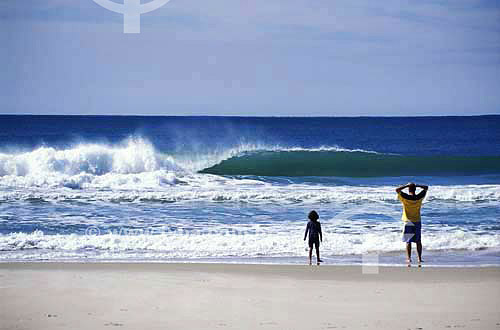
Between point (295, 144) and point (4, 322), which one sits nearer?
point (4, 322)

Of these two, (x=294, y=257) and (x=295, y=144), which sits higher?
(x=295, y=144)

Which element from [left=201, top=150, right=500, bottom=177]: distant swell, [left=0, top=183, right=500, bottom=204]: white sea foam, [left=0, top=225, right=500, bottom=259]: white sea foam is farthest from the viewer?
[left=201, top=150, right=500, bottom=177]: distant swell

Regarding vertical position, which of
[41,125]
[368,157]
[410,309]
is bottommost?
[410,309]

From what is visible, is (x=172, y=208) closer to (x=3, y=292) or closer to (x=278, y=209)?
(x=278, y=209)

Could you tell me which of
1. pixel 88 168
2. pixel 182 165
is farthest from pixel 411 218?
pixel 182 165

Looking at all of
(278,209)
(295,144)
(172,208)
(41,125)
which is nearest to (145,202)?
(172,208)

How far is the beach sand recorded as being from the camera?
5.79 m

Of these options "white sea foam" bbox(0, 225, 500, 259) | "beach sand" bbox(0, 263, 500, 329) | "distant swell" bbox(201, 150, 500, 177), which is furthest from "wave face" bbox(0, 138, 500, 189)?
"beach sand" bbox(0, 263, 500, 329)

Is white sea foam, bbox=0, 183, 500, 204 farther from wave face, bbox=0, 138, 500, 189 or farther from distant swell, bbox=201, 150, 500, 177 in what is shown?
distant swell, bbox=201, 150, 500, 177

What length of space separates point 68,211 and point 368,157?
53.1 feet

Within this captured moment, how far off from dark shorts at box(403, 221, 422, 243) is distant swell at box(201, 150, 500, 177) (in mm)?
13955

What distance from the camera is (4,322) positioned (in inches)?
224

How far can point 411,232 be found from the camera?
889cm

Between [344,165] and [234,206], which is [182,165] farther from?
[234,206]
